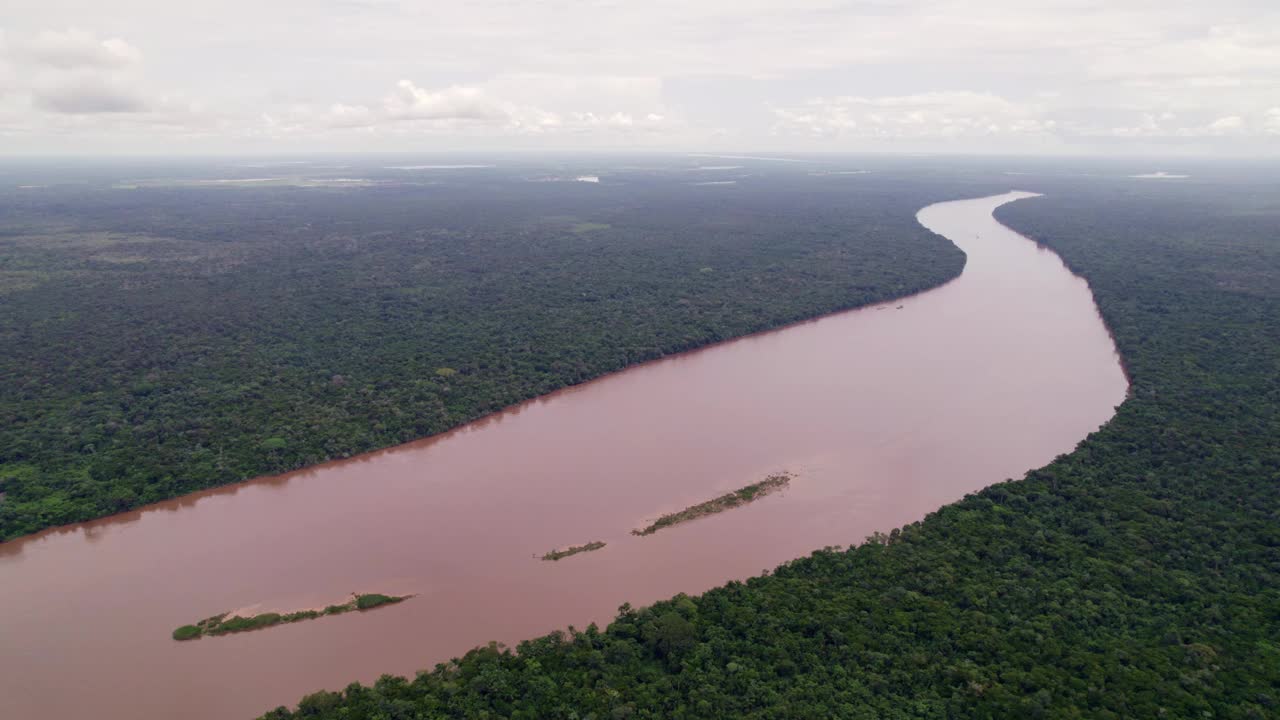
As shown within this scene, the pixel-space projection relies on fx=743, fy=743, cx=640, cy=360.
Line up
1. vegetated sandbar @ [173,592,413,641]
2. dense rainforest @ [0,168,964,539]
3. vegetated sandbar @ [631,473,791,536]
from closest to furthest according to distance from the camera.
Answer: vegetated sandbar @ [173,592,413,641] → vegetated sandbar @ [631,473,791,536] → dense rainforest @ [0,168,964,539]

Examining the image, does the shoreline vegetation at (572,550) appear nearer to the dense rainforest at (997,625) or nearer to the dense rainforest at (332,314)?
the dense rainforest at (997,625)

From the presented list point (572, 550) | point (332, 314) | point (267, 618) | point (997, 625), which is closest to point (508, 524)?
point (572, 550)

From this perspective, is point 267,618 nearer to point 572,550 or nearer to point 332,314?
point 572,550

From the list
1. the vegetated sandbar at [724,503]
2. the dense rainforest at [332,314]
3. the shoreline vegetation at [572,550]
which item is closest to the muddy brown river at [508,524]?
the shoreline vegetation at [572,550]

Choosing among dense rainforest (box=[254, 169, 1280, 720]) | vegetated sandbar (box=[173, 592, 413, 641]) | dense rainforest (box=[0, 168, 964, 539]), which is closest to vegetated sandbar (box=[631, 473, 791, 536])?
dense rainforest (box=[254, 169, 1280, 720])

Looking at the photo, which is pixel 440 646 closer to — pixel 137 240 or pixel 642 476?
pixel 642 476

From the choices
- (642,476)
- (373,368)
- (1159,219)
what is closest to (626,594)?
(642,476)

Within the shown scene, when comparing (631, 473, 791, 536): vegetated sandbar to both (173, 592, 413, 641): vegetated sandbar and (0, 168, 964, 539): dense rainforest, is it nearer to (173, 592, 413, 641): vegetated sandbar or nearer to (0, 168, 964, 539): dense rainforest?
(173, 592, 413, 641): vegetated sandbar
